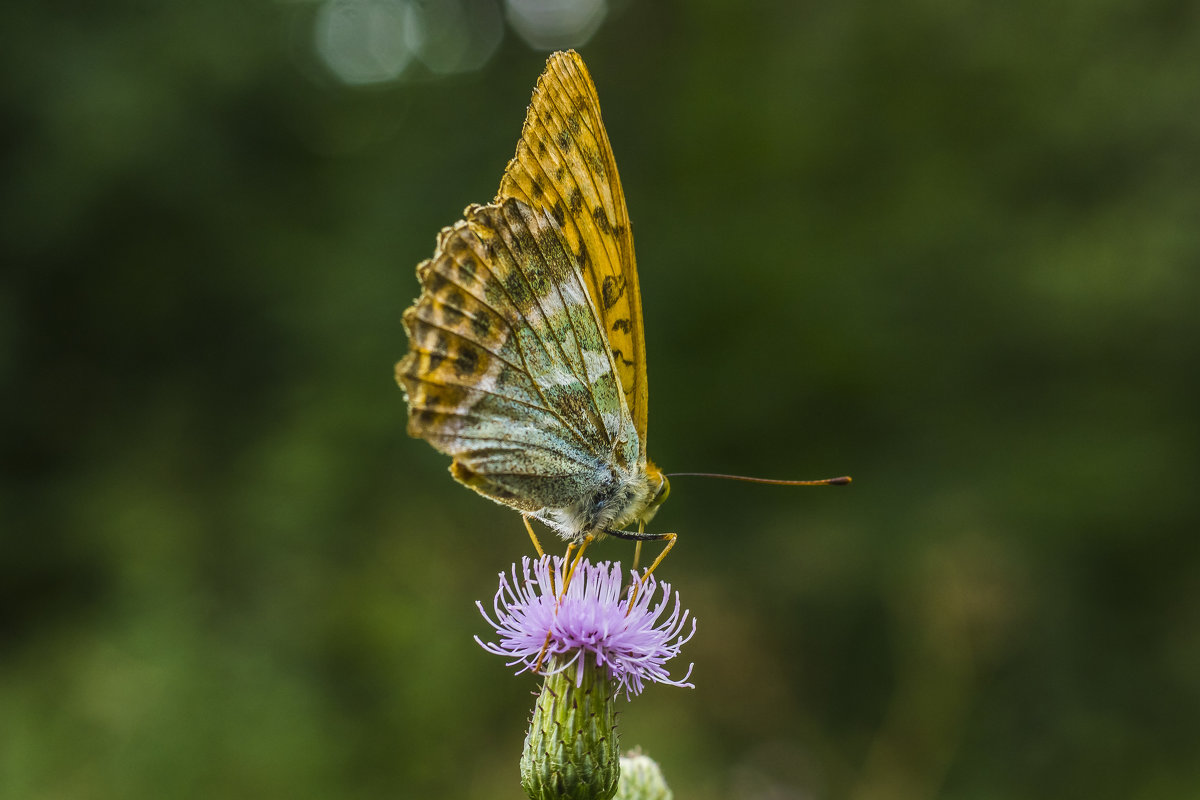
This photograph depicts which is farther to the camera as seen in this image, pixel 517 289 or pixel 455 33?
pixel 455 33

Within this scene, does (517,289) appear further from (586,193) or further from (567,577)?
(567,577)

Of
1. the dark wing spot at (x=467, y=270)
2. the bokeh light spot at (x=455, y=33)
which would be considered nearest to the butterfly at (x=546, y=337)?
the dark wing spot at (x=467, y=270)

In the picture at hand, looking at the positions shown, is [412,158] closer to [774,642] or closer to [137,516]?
[137,516]

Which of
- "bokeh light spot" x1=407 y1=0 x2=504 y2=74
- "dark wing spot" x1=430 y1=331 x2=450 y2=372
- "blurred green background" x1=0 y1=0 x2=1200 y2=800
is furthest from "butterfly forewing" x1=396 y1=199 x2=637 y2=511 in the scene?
"bokeh light spot" x1=407 y1=0 x2=504 y2=74

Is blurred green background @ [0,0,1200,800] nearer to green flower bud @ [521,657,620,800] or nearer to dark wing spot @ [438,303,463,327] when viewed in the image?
green flower bud @ [521,657,620,800]

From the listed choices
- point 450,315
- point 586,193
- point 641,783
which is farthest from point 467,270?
point 641,783

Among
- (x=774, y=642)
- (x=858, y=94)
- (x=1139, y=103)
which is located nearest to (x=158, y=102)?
(x=858, y=94)
